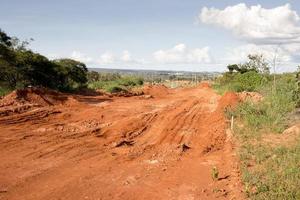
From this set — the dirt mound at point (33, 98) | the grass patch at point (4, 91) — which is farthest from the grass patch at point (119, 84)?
the dirt mound at point (33, 98)

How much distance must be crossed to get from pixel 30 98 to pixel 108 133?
727 cm

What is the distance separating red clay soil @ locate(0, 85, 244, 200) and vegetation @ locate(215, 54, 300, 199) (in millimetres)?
388

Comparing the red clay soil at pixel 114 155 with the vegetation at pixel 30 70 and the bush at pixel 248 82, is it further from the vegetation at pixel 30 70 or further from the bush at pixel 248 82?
the bush at pixel 248 82

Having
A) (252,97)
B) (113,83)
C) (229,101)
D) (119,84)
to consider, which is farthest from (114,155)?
(119,84)

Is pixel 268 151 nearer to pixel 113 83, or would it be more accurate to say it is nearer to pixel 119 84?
pixel 113 83

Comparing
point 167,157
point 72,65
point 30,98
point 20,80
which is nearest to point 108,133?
point 167,157

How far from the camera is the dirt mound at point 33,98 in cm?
1984

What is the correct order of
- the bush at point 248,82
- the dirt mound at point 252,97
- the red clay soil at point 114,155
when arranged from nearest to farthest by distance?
the red clay soil at point 114,155 → the dirt mound at point 252,97 → the bush at point 248,82

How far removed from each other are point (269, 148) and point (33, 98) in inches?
496

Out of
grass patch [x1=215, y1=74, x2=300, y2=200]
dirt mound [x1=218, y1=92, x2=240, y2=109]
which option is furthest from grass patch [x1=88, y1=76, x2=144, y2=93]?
grass patch [x1=215, y1=74, x2=300, y2=200]

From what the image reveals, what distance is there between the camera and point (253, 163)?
35.9 ft

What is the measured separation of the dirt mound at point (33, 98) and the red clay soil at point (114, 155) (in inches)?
24.6

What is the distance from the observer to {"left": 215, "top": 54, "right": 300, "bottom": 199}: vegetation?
8.90 meters

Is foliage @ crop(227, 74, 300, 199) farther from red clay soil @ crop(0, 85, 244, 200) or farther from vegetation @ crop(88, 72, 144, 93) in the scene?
vegetation @ crop(88, 72, 144, 93)
